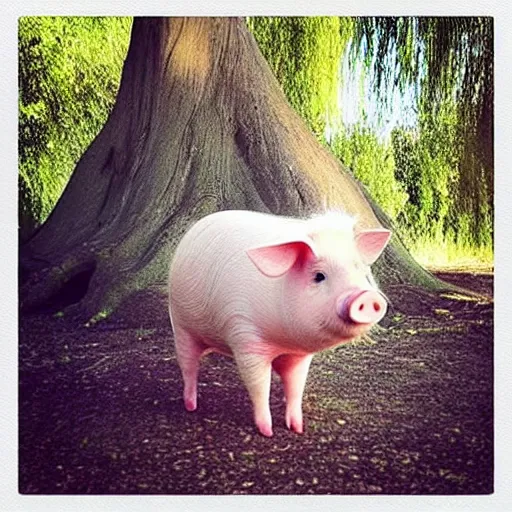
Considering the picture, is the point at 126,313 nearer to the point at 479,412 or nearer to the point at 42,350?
the point at 42,350

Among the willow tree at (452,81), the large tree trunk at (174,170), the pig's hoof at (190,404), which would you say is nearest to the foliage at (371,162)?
the large tree trunk at (174,170)

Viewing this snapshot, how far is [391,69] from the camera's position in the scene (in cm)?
404

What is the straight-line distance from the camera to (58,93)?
13.0 ft

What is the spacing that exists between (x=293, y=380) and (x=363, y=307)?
0.70 m

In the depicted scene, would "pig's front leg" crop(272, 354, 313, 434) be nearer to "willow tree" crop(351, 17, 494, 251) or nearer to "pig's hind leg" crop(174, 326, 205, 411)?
"pig's hind leg" crop(174, 326, 205, 411)

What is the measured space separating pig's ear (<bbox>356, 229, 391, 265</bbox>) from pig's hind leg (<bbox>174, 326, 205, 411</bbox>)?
0.83 meters

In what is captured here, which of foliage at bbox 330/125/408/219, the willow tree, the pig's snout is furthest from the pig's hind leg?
the willow tree

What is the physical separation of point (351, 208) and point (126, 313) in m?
1.09

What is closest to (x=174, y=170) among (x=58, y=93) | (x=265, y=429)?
A: (x=58, y=93)

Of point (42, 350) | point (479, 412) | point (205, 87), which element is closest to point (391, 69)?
point (205, 87)

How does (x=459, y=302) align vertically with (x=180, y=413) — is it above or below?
above

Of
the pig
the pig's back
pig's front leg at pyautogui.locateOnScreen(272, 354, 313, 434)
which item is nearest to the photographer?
the pig

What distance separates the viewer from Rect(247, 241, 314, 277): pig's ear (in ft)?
10.8

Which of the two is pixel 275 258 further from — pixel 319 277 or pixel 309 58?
pixel 309 58
